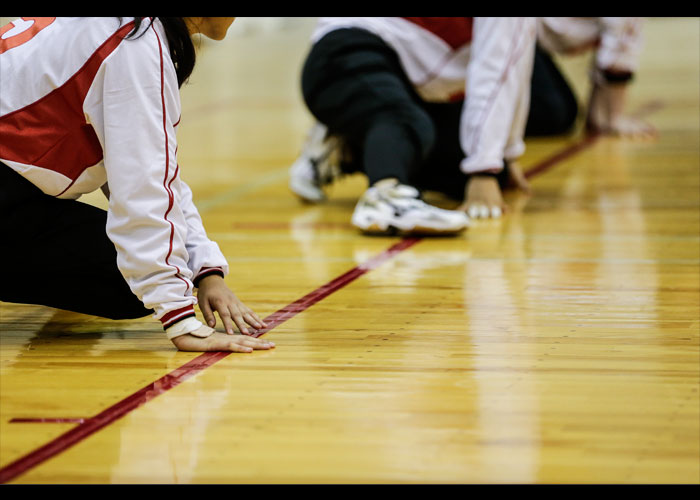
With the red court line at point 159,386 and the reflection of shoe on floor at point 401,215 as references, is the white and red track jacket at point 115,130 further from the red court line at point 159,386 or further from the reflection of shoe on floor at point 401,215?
the reflection of shoe on floor at point 401,215

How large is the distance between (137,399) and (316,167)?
1.54m

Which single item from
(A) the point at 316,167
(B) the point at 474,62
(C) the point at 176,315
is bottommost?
(A) the point at 316,167

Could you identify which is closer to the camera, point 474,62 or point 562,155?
point 474,62

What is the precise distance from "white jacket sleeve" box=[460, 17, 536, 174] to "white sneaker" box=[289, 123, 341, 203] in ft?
1.12

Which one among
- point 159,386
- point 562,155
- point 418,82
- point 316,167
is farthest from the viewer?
point 562,155

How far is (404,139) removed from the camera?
2.46 meters

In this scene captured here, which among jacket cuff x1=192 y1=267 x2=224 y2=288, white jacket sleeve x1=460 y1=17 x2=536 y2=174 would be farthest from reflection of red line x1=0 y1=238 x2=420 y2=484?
white jacket sleeve x1=460 y1=17 x2=536 y2=174

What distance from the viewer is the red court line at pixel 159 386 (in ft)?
3.63

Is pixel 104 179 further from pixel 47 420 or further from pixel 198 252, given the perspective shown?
pixel 47 420

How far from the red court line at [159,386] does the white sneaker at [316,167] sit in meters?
0.55

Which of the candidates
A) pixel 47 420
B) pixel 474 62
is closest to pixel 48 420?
pixel 47 420

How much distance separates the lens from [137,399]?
4.25 ft

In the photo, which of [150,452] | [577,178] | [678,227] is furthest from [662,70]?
[150,452]
